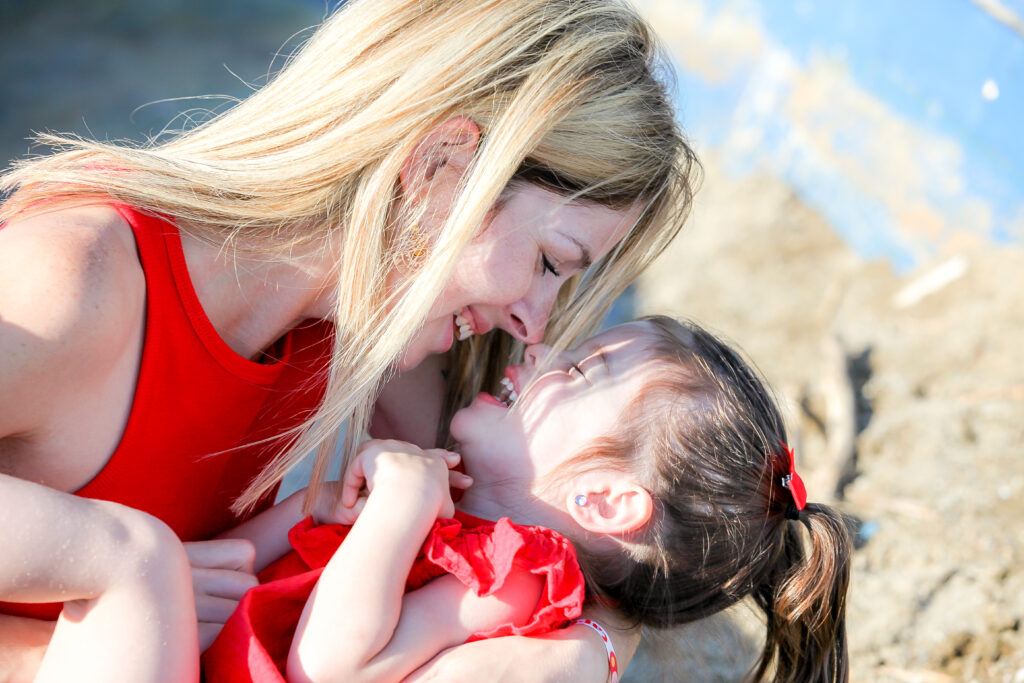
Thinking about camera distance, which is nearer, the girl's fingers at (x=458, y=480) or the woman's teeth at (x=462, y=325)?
the girl's fingers at (x=458, y=480)

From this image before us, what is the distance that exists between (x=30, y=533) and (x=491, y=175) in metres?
1.05

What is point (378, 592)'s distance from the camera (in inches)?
64.8

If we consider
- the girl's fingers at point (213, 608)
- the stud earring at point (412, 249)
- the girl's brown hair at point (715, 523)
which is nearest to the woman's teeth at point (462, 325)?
the stud earring at point (412, 249)

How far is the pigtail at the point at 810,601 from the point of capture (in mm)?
2076

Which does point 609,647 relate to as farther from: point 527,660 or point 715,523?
point 715,523

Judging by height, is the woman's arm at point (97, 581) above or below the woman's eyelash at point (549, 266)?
below

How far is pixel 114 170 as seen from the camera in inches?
68.9

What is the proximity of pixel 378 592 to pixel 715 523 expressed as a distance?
2.73ft

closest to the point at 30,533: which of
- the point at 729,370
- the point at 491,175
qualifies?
the point at 491,175

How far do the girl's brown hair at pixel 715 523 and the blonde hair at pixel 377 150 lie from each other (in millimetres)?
492

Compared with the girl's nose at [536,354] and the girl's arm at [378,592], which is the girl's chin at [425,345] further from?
the girl's arm at [378,592]

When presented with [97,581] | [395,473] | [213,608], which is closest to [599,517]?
[395,473]

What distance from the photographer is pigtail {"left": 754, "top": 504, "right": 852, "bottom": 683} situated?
6.81ft

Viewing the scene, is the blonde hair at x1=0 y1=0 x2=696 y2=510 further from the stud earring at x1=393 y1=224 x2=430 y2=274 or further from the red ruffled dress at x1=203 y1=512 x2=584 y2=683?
the red ruffled dress at x1=203 y1=512 x2=584 y2=683
